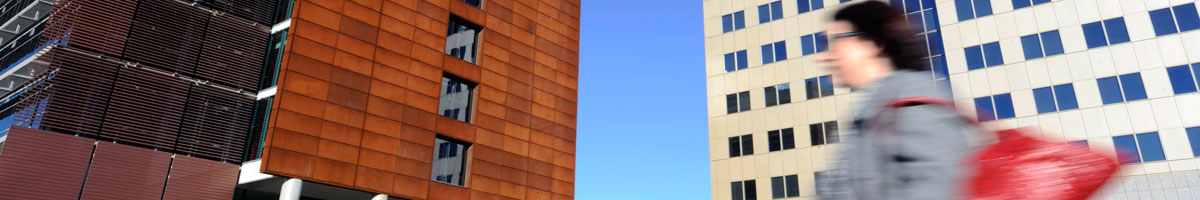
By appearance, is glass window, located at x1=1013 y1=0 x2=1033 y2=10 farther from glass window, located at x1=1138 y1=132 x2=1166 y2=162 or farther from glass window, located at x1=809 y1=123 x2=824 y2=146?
glass window, located at x1=809 y1=123 x2=824 y2=146

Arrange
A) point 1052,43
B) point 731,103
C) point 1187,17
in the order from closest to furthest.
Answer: point 1187,17 < point 1052,43 < point 731,103

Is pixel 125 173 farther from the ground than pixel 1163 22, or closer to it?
closer to it

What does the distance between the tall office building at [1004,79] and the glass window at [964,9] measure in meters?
0.05

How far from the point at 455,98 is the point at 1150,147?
93.1ft

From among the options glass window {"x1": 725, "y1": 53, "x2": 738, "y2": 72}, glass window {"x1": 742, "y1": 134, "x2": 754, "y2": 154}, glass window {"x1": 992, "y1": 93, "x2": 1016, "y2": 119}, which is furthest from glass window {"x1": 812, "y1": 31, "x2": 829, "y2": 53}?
glass window {"x1": 725, "y1": 53, "x2": 738, "y2": 72}

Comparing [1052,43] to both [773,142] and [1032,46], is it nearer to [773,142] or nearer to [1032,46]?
[1032,46]

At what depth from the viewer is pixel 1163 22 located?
113 feet

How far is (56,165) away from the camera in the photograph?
24312 mm

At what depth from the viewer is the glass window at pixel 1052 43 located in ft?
121

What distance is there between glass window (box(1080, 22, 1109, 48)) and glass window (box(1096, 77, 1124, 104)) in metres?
1.66

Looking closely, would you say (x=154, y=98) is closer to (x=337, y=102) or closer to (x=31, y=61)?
(x=31, y=61)

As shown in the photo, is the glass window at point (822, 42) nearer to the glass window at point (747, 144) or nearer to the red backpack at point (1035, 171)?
the red backpack at point (1035, 171)

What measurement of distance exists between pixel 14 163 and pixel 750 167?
31814mm

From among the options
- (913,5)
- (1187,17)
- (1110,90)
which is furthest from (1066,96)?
(913,5)
